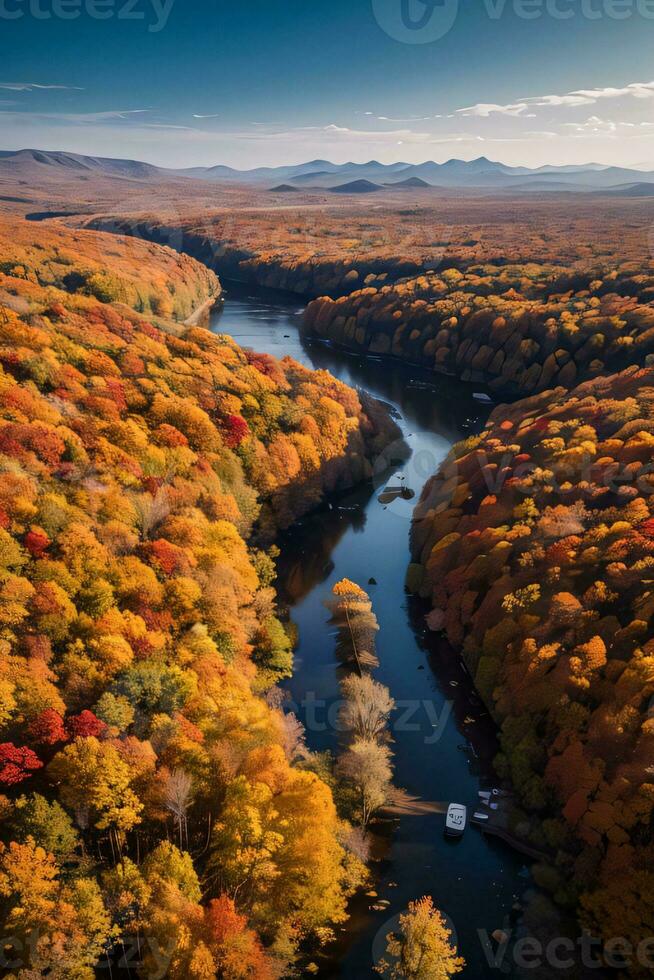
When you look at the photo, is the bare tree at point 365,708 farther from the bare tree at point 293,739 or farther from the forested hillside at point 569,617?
the forested hillside at point 569,617

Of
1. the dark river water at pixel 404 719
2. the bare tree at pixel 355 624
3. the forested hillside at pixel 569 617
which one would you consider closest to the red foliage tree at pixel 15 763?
the dark river water at pixel 404 719

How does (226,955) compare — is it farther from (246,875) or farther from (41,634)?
(41,634)

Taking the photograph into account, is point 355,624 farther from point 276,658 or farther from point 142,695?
point 142,695

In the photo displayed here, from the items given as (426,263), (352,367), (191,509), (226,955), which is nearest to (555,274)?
(426,263)

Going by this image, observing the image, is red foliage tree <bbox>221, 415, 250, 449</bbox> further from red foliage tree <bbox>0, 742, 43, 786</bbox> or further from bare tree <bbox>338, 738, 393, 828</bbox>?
red foliage tree <bbox>0, 742, 43, 786</bbox>

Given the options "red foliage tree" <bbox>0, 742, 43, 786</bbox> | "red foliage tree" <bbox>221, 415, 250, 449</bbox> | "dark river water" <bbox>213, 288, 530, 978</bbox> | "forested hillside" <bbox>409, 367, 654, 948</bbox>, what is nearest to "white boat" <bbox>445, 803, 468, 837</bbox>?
"dark river water" <bbox>213, 288, 530, 978</bbox>

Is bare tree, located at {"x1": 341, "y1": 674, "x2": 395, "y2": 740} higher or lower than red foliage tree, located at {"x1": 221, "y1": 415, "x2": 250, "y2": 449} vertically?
lower
